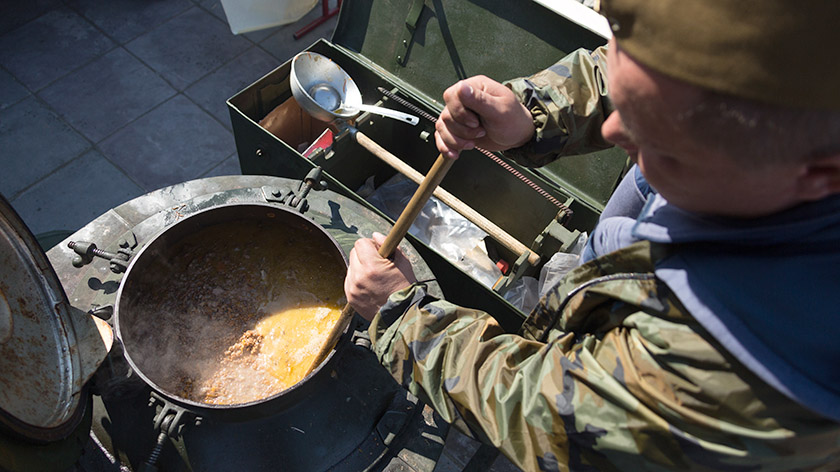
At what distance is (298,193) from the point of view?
1.75 meters

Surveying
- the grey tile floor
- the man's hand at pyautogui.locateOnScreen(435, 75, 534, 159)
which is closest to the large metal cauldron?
the man's hand at pyautogui.locateOnScreen(435, 75, 534, 159)

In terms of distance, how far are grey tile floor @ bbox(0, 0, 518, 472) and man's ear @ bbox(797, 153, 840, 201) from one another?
10.00ft

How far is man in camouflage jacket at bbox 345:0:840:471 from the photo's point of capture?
585 mm

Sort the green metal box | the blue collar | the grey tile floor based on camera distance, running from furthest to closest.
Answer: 1. the grey tile floor
2. the green metal box
3. the blue collar

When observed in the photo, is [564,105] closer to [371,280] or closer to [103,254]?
[371,280]

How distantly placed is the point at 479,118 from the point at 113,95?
9.98ft

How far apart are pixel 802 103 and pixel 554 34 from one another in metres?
1.86

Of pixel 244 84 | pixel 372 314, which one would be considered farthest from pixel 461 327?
pixel 244 84

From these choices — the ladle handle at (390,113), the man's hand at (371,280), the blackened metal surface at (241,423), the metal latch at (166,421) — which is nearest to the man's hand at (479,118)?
the man's hand at (371,280)

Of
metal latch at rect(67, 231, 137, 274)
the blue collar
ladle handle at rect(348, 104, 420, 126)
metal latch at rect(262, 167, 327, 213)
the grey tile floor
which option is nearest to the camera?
the blue collar

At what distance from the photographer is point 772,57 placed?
556 millimetres

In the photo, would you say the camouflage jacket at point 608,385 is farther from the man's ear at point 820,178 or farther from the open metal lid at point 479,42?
the open metal lid at point 479,42

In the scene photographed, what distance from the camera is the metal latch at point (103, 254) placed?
1.48m

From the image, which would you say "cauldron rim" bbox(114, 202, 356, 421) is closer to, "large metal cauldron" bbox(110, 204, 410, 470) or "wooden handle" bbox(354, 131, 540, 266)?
"large metal cauldron" bbox(110, 204, 410, 470)
